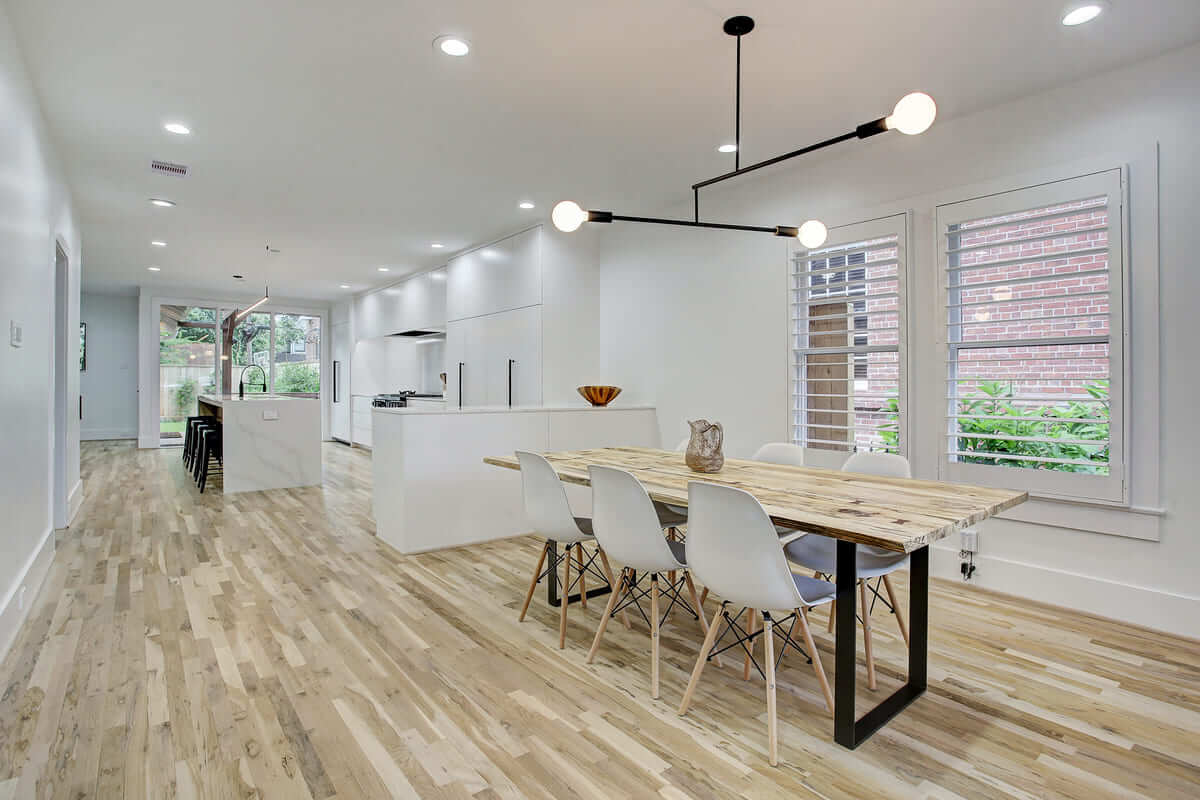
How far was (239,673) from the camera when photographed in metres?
2.38

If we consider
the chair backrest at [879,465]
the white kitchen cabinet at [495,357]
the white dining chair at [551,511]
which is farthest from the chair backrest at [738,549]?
the white kitchen cabinet at [495,357]

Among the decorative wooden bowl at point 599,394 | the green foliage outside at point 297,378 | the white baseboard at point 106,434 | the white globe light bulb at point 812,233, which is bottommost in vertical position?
the white baseboard at point 106,434

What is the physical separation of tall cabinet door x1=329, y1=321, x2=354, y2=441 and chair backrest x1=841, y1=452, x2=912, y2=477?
914 cm

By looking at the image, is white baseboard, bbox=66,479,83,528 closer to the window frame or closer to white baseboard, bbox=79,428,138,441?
the window frame

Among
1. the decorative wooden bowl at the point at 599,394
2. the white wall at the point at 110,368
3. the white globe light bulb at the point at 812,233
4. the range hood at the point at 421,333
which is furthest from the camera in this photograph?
the white wall at the point at 110,368

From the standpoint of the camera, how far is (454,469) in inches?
167

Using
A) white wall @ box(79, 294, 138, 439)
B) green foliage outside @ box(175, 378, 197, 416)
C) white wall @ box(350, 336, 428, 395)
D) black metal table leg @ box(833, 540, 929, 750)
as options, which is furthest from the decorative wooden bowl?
white wall @ box(79, 294, 138, 439)

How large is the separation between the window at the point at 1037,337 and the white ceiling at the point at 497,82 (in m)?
0.64

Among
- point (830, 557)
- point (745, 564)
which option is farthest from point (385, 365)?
point (745, 564)

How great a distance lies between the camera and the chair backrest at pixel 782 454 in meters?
3.21

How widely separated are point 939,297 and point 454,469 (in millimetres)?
3204

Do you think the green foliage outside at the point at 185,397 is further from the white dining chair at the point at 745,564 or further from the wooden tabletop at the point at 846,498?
the white dining chair at the point at 745,564

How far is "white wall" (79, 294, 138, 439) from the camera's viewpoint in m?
10.7

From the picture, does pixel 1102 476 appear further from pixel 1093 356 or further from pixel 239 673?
pixel 239 673
